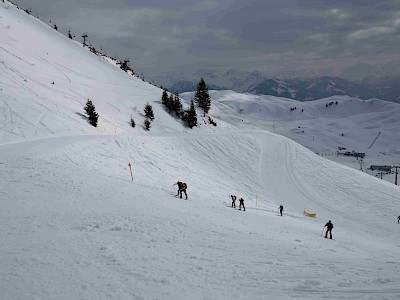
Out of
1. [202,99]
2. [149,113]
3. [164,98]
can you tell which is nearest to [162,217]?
Result: [149,113]

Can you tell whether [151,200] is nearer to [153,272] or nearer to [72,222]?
[72,222]

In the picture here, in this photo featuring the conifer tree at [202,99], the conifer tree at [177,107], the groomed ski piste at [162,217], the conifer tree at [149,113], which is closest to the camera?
the groomed ski piste at [162,217]

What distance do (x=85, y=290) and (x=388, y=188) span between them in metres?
52.2

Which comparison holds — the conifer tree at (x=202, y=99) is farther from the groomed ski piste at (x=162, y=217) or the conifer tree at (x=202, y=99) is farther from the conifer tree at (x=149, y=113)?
the groomed ski piste at (x=162, y=217)

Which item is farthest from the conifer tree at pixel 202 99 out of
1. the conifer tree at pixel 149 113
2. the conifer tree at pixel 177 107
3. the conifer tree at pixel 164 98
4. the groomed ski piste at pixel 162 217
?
the groomed ski piste at pixel 162 217

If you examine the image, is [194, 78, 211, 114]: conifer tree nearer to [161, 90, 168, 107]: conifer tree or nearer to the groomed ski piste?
[161, 90, 168, 107]: conifer tree

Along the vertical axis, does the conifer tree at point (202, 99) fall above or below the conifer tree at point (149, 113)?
above

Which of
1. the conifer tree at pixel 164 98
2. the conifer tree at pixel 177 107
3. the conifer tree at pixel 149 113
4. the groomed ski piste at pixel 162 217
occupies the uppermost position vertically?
the conifer tree at pixel 164 98

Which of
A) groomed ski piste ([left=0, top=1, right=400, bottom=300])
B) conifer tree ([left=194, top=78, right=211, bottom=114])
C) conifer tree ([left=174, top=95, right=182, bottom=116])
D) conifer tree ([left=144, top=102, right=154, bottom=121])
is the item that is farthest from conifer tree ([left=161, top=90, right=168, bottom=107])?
groomed ski piste ([left=0, top=1, right=400, bottom=300])

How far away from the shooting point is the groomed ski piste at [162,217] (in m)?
8.91

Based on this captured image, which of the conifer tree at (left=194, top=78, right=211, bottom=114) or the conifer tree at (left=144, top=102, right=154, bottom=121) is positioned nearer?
the conifer tree at (left=144, top=102, right=154, bottom=121)

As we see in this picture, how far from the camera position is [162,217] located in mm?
15398

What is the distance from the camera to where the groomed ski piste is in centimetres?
891

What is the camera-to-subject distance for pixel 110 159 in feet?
103
